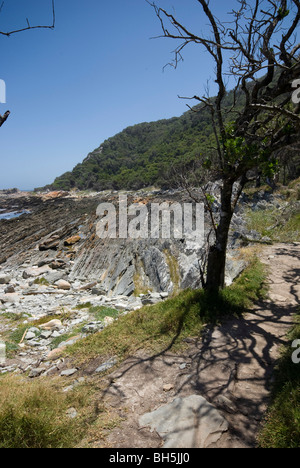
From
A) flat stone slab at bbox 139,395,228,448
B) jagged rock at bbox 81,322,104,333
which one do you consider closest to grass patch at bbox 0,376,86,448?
flat stone slab at bbox 139,395,228,448

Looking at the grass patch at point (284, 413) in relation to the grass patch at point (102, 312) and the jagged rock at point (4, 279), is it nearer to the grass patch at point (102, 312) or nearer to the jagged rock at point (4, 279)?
the grass patch at point (102, 312)

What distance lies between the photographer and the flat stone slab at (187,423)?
2.61m

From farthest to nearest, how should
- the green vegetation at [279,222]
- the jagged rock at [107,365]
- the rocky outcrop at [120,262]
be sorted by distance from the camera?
the green vegetation at [279,222], the rocky outcrop at [120,262], the jagged rock at [107,365]

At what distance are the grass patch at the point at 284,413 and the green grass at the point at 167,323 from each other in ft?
5.83

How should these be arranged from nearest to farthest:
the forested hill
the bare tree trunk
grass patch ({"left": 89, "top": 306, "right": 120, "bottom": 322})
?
the bare tree trunk → grass patch ({"left": 89, "top": 306, "right": 120, "bottom": 322}) → the forested hill

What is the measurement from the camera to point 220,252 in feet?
19.5

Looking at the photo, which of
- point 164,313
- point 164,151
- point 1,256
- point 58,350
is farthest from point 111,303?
point 164,151

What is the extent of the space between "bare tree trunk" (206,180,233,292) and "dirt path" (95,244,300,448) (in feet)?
3.28

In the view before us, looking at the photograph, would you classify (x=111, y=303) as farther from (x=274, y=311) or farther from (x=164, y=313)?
(x=274, y=311)

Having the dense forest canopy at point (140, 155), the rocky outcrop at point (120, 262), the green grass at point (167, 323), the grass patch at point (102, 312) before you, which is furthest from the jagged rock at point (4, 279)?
the dense forest canopy at point (140, 155)

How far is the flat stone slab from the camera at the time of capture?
2605 mm

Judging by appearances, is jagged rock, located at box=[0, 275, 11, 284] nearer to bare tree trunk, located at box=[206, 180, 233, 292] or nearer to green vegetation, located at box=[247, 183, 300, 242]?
bare tree trunk, located at box=[206, 180, 233, 292]

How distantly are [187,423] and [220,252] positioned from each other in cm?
375

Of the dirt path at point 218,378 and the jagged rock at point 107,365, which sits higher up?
the dirt path at point 218,378
